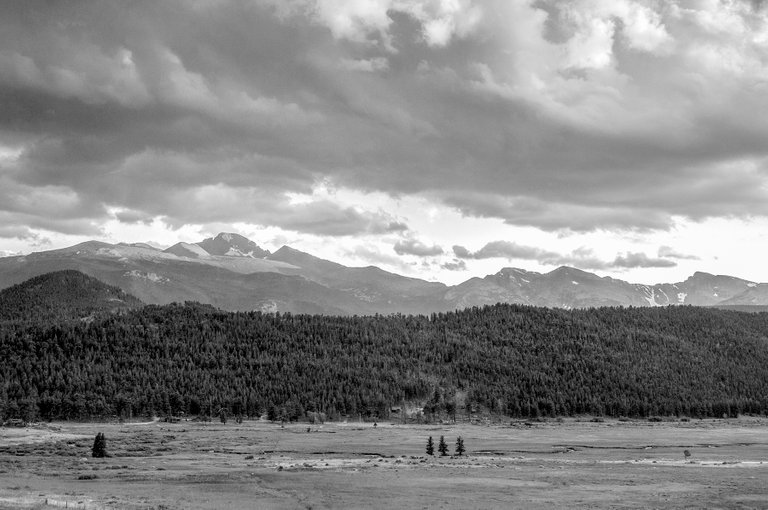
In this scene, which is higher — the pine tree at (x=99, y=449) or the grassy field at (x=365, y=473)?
the pine tree at (x=99, y=449)

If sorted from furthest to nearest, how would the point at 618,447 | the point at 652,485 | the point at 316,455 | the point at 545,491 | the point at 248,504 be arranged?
1. the point at 618,447
2. the point at 316,455
3. the point at 652,485
4. the point at 545,491
5. the point at 248,504

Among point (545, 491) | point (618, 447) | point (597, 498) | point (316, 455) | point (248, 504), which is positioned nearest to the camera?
point (248, 504)

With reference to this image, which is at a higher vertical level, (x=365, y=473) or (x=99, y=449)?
(x=99, y=449)

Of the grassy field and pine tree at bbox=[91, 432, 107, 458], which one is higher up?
pine tree at bbox=[91, 432, 107, 458]

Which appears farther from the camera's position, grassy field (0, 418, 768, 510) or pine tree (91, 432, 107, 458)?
pine tree (91, 432, 107, 458)

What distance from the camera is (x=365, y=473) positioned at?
100562 mm

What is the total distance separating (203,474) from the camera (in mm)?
95812

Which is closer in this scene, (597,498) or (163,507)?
(163,507)

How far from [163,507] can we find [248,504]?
9.03 metres

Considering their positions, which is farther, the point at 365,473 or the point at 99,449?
the point at 99,449

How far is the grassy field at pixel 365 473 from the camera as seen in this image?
246 ft

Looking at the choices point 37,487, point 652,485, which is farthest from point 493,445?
point 37,487

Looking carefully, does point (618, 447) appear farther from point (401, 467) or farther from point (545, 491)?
point (545, 491)

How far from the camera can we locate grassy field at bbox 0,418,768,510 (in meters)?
74.9
